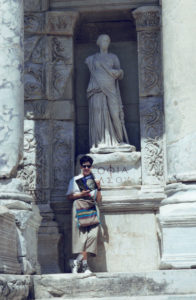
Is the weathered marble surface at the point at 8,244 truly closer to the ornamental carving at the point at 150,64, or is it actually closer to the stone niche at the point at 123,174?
the stone niche at the point at 123,174

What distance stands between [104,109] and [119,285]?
5.31m

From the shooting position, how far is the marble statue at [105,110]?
1543 centimetres

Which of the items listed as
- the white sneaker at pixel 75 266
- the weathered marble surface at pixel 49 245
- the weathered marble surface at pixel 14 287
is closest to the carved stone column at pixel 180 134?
the white sneaker at pixel 75 266

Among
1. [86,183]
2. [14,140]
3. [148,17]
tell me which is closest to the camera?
[14,140]

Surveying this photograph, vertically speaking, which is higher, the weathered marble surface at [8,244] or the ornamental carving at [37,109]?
the ornamental carving at [37,109]

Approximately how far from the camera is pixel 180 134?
40.6 ft

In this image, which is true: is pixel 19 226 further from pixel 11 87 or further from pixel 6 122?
pixel 11 87

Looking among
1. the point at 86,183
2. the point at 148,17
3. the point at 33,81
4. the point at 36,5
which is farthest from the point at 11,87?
the point at 148,17

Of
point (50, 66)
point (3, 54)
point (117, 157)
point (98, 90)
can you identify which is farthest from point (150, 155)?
point (3, 54)

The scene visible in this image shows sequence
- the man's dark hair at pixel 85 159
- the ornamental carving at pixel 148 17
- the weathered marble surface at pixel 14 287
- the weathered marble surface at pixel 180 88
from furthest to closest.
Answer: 1. the ornamental carving at pixel 148 17
2. the man's dark hair at pixel 85 159
3. the weathered marble surface at pixel 180 88
4. the weathered marble surface at pixel 14 287

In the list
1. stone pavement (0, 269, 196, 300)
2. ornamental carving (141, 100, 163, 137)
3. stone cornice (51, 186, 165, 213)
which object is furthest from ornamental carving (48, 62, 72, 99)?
stone pavement (0, 269, 196, 300)

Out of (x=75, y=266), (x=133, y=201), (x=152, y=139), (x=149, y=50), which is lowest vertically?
(x=75, y=266)

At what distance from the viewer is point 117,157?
597 inches

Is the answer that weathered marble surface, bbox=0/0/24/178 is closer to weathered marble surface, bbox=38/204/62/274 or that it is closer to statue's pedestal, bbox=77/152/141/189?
weathered marble surface, bbox=38/204/62/274
